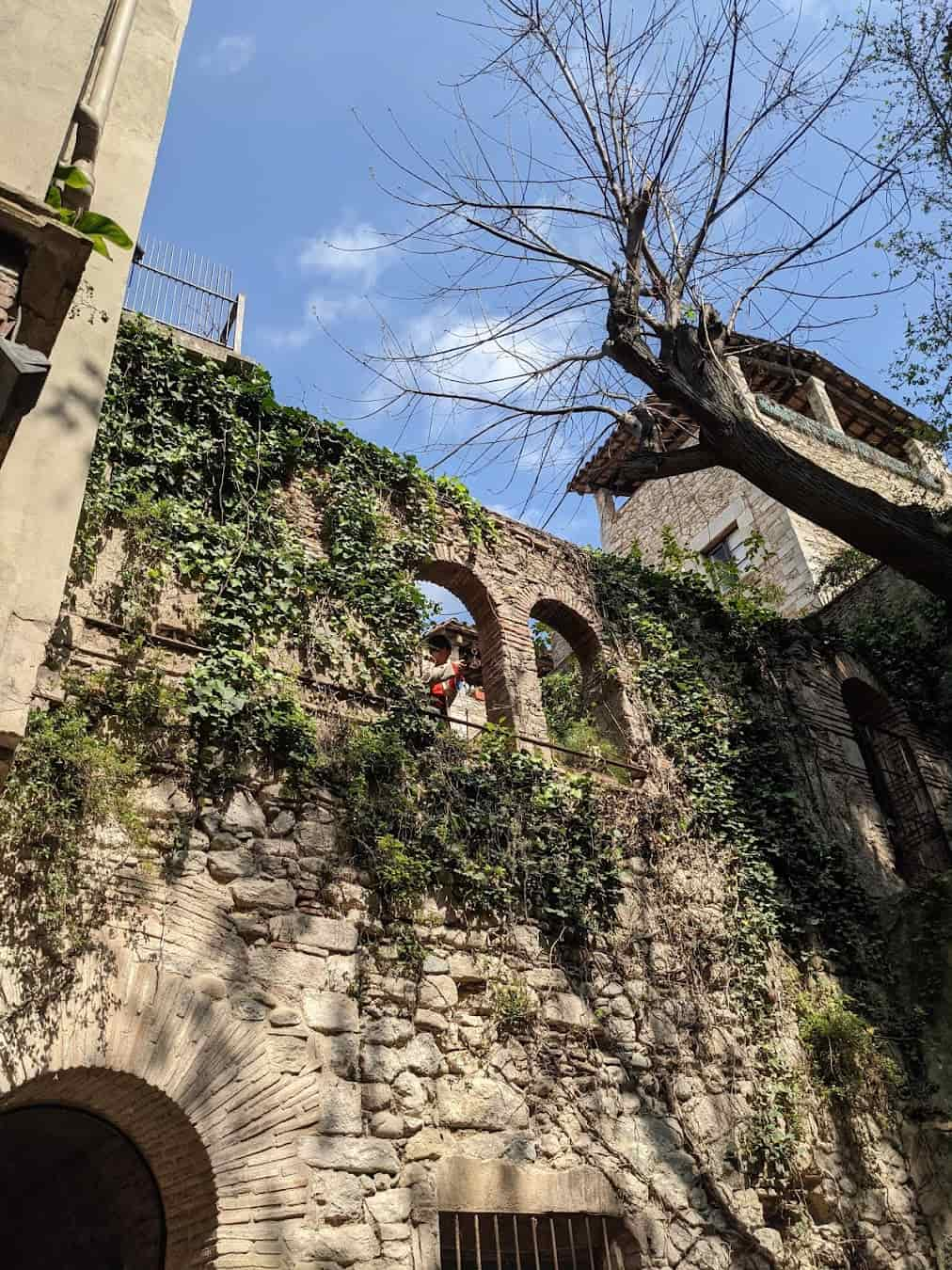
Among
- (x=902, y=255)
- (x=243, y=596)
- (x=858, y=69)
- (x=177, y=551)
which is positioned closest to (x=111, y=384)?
(x=177, y=551)

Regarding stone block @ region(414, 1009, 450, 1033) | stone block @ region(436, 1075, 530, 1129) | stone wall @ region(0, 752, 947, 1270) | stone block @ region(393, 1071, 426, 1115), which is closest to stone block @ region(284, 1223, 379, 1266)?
stone wall @ region(0, 752, 947, 1270)

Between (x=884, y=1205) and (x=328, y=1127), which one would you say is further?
(x=884, y=1205)

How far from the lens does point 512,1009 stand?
18.5ft

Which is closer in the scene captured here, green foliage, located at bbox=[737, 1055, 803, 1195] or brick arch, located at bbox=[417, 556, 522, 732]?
green foliage, located at bbox=[737, 1055, 803, 1195]

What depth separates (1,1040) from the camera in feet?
13.1

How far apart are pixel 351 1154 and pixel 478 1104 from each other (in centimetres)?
80

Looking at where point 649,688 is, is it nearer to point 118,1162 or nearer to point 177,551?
point 177,551

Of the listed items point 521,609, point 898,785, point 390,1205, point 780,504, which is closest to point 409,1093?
point 390,1205

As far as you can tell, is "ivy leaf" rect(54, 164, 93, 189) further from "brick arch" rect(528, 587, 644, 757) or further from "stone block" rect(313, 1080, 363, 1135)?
"brick arch" rect(528, 587, 644, 757)

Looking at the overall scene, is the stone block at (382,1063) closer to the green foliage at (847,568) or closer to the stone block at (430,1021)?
the stone block at (430,1021)

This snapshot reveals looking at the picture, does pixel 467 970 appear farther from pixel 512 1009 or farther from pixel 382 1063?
pixel 382 1063

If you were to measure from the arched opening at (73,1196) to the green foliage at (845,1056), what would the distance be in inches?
173

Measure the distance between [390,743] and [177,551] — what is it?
1.68 meters

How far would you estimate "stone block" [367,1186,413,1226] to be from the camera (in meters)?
4.63
